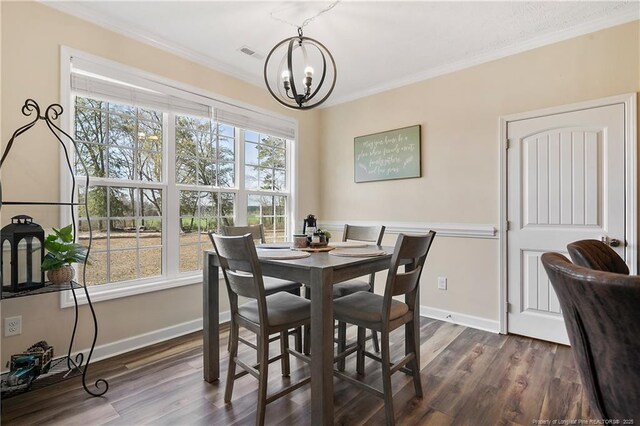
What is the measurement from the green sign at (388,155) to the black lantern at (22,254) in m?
3.04

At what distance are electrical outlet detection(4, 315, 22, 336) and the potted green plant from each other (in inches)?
14.4

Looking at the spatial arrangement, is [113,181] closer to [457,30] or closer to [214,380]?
[214,380]

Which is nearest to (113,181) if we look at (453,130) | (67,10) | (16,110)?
(16,110)

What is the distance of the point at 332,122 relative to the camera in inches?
165

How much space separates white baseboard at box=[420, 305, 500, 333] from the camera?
291cm

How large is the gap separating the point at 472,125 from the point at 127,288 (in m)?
3.42

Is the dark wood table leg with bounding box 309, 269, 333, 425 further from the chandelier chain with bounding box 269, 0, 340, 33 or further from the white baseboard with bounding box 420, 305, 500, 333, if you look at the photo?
the white baseboard with bounding box 420, 305, 500, 333

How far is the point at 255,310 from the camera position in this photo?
1.74 meters

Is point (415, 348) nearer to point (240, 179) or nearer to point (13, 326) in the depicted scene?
point (240, 179)

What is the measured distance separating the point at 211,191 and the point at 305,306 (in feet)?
6.00

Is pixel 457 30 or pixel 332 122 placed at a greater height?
pixel 457 30

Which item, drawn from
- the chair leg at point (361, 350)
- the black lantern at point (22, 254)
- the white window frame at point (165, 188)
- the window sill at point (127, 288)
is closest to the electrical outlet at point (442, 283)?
the chair leg at point (361, 350)

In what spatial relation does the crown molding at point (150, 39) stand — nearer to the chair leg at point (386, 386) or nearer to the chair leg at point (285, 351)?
the chair leg at point (285, 351)

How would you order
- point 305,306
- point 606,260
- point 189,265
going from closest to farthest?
point 606,260, point 305,306, point 189,265
